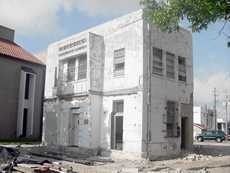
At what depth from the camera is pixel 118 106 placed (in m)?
20.0

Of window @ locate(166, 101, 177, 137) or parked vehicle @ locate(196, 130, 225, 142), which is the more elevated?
window @ locate(166, 101, 177, 137)

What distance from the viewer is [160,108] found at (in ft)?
63.6

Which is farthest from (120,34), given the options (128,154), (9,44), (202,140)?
(202,140)

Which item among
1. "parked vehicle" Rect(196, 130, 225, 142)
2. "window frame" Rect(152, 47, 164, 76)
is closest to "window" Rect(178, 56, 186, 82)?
"window frame" Rect(152, 47, 164, 76)

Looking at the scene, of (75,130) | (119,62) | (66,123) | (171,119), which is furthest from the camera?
(66,123)

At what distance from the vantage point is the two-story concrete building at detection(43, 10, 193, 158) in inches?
736

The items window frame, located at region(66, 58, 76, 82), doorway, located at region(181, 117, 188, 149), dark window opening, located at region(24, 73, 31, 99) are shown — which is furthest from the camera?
dark window opening, located at region(24, 73, 31, 99)

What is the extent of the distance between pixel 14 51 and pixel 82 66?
51.6 feet

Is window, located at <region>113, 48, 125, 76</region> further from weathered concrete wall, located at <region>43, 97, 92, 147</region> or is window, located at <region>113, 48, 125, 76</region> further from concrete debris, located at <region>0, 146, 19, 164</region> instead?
concrete debris, located at <region>0, 146, 19, 164</region>

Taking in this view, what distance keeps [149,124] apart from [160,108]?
4.71 feet

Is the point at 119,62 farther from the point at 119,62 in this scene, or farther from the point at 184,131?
the point at 184,131

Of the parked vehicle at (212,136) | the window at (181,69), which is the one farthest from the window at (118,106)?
the parked vehicle at (212,136)

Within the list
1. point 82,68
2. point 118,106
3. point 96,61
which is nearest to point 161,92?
point 118,106

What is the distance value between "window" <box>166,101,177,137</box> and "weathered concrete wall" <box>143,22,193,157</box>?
31cm
